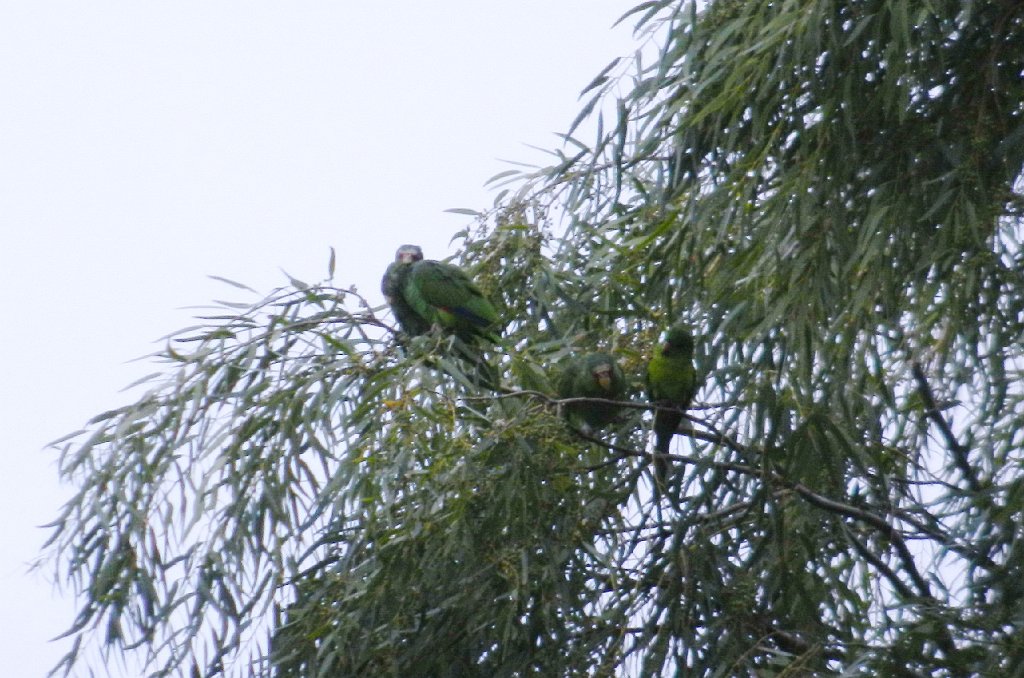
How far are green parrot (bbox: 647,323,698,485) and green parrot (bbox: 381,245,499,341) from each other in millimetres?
578

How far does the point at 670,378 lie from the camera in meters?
3.16

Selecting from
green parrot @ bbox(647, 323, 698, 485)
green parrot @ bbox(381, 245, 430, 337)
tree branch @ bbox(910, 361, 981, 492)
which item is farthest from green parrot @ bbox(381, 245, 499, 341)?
tree branch @ bbox(910, 361, 981, 492)

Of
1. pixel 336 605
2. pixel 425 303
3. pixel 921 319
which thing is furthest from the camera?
pixel 425 303

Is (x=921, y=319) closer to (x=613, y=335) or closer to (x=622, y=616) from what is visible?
(x=613, y=335)

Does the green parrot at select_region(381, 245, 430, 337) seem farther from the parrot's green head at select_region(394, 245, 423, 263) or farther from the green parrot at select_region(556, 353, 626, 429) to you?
the green parrot at select_region(556, 353, 626, 429)

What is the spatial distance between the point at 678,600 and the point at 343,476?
782mm

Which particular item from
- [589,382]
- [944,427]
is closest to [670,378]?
[589,382]

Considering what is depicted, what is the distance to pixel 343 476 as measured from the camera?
8.71 ft

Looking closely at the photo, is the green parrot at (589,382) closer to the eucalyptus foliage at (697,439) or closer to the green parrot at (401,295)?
the eucalyptus foliage at (697,439)

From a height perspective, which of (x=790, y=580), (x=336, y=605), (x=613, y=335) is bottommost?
(x=790, y=580)

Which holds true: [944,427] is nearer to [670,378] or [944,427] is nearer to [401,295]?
[670,378]

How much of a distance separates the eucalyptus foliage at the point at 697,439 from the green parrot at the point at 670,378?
0.08 m

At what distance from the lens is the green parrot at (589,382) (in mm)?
2916

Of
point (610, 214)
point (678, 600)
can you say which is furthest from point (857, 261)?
point (610, 214)
